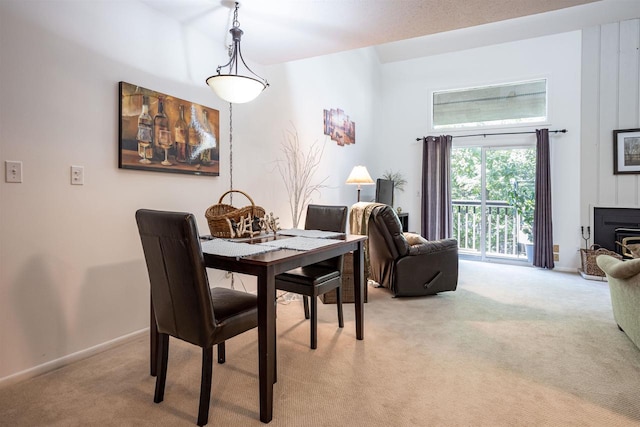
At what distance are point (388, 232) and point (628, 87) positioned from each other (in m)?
3.99

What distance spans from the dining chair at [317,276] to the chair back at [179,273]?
90cm

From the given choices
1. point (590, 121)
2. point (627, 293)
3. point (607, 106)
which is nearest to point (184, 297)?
point (627, 293)

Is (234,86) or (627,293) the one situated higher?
(234,86)

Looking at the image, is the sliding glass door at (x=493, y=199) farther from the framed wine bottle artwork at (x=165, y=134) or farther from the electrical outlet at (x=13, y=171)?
the electrical outlet at (x=13, y=171)

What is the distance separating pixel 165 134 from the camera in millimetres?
2623

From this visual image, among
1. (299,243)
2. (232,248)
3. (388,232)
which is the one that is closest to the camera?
(232,248)

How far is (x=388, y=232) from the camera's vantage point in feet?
11.3

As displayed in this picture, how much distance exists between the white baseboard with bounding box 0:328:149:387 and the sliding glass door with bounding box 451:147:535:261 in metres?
4.95

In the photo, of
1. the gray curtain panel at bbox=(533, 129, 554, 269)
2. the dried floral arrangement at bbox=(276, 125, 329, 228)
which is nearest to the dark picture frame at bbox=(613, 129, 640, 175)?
the gray curtain panel at bbox=(533, 129, 554, 269)

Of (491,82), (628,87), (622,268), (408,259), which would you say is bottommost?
(408,259)

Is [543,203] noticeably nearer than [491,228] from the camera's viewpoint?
Yes

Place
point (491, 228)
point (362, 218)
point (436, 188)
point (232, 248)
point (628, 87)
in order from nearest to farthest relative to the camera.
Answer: point (232, 248), point (362, 218), point (628, 87), point (491, 228), point (436, 188)

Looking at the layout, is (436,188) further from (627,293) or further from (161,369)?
(161,369)

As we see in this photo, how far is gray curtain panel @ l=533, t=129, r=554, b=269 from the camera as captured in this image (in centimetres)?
504
